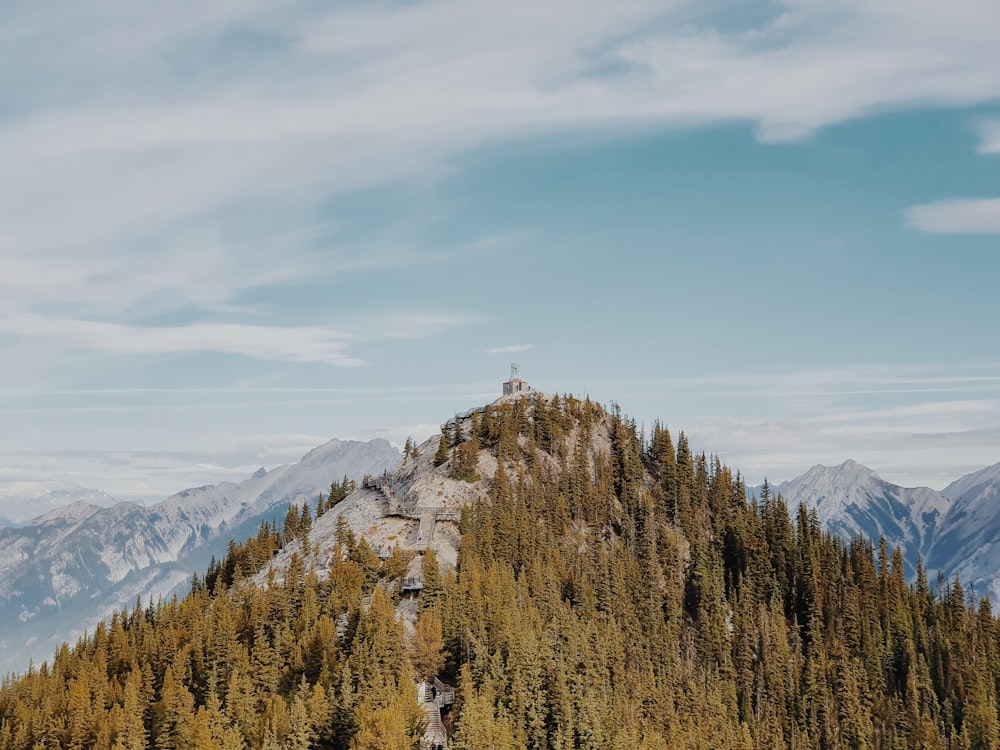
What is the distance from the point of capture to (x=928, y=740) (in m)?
184

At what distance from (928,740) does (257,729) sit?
13309 cm

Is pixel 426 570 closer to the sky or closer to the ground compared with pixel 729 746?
closer to the sky

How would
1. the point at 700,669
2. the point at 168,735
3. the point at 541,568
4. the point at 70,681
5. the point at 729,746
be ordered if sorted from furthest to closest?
the point at 700,669 < the point at 541,568 < the point at 729,746 < the point at 70,681 < the point at 168,735

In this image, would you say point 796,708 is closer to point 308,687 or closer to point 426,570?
point 426,570

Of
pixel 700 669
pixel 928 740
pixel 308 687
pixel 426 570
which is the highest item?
pixel 426 570

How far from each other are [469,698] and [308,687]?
25.3 metres

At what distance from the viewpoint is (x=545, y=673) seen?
432ft

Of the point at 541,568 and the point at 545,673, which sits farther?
the point at 541,568

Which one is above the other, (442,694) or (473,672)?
(473,672)

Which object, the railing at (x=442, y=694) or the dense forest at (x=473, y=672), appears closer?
the dense forest at (x=473, y=672)

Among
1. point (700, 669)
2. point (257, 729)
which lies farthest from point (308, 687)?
point (700, 669)

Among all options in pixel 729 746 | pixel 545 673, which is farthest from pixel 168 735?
pixel 729 746

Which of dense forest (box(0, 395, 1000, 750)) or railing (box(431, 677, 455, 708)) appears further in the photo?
railing (box(431, 677, 455, 708))

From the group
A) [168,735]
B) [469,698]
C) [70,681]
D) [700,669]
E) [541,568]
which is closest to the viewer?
[469,698]
